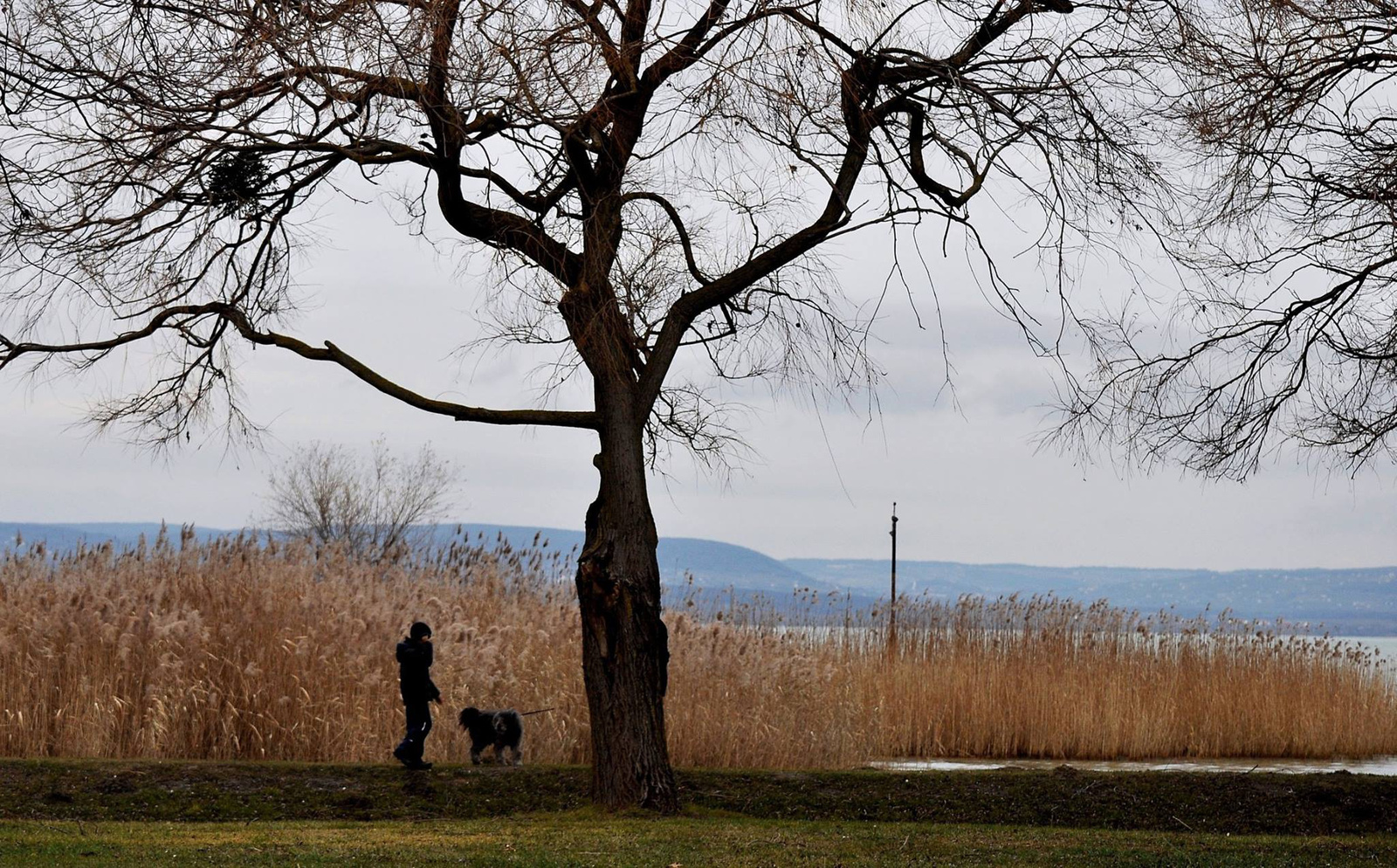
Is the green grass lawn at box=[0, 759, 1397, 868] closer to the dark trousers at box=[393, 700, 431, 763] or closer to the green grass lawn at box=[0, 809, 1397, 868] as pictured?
the green grass lawn at box=[0, 809, 1397, 868]

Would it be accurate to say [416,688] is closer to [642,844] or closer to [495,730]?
[495,730]

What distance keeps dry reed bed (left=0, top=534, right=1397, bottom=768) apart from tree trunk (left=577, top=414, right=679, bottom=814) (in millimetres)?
2812

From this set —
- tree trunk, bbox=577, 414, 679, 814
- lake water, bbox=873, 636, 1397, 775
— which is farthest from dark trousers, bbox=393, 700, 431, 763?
lake water, bbox=873, 636, 1397, 775

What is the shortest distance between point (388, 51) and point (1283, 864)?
20.9 ft

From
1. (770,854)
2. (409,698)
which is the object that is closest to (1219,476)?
(770,854)

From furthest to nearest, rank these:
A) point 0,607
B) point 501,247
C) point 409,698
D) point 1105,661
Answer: point 1105,661, point 0,607, point 409,698, point 501,247

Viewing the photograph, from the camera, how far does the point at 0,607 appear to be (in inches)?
463

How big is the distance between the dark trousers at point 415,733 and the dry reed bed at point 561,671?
1.20 meters

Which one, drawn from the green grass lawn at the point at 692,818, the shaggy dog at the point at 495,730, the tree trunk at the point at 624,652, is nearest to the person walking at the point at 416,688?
the green grass lawn at the point at 692,818

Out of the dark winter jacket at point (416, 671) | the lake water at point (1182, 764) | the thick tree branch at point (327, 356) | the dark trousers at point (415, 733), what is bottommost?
the lake water at point (1182, 764)

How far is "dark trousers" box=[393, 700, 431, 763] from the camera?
9.77 metres

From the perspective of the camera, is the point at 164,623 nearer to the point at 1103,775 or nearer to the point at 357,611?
the point at 357,611

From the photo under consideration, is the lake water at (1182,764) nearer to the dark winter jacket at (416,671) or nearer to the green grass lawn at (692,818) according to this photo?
the green grass lawn at (692,818)

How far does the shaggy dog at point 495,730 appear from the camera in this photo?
33.4 ft
